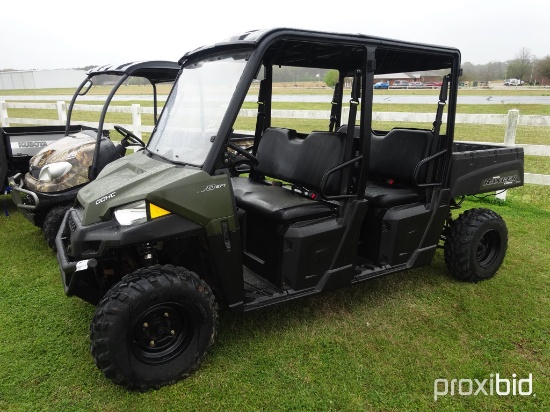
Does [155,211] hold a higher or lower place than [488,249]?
higher

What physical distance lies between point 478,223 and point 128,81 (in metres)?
4.63

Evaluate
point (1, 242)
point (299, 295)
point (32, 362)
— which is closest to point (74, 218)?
point (32, 362)

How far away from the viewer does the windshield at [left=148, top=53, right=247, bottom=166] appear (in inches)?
109

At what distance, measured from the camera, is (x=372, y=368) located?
2871 millimetres

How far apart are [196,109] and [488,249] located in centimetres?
310

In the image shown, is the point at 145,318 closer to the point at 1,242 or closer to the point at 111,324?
the point at 111,324

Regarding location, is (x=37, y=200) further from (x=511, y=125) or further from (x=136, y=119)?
(x=511, y=125)

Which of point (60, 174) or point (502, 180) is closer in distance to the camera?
point (502, 180)

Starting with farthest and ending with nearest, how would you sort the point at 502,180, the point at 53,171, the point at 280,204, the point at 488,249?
the point at 53,171 → the point at 488,249 → the point at 502,180 → the point at 280,204

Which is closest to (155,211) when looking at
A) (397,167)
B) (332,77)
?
(397,167)

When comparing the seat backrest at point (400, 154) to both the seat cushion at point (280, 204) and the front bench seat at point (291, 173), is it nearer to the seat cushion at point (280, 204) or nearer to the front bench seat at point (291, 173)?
the front bench seat at point (291, 173)

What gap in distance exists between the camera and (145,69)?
5.56 m

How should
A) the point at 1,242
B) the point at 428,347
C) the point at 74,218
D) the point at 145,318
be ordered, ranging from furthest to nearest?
the point at 1,242
the point at 428,347
the point at 74,218
the point at 145,318

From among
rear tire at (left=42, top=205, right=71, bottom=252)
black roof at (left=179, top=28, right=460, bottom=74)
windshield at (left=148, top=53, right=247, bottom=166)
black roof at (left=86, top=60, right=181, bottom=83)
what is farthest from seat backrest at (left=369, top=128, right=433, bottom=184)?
rear tire at (left=42, top=205, right=71, bottom=252)
